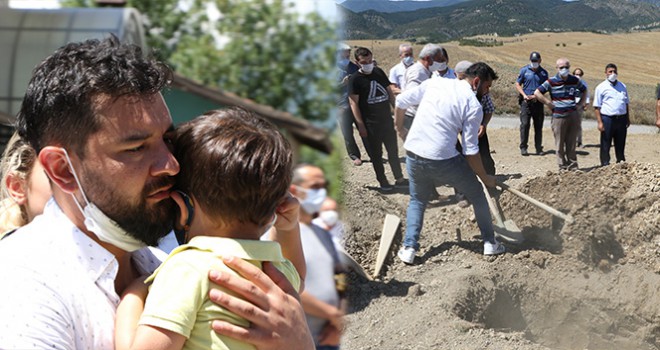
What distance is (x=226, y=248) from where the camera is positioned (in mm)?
1343

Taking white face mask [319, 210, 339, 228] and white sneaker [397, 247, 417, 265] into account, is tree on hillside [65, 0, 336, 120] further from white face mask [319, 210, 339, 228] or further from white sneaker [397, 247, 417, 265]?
white sneaker [397, 247, 417, 265]

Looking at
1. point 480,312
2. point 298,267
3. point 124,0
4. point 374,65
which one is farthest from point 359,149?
point 298,267

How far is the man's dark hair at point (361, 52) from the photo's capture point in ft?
12.4

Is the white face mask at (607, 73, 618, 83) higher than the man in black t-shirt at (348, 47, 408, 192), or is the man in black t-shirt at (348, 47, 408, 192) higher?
the man in black t-shirt at (348, 47, 408, 192)

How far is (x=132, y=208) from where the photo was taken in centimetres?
130

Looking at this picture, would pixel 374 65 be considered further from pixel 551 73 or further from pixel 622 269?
pixel 622 269

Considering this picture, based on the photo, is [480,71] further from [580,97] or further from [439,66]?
[580,97]

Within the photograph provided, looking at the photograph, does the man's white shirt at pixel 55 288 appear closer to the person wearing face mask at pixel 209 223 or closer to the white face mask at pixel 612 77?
the person wearing face mask at pixel 209 223

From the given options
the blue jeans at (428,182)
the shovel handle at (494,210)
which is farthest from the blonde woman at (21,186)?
the shovel handle at (494,210)

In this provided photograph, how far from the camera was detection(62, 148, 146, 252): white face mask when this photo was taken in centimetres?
127

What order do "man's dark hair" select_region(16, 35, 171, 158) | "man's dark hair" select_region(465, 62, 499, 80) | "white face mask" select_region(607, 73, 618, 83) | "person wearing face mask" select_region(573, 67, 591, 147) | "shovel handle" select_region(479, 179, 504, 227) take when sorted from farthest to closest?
"white face mask" select_region(607, 73, 618, 83), "person wearing face mask" select_region(573, 67, 591, 147), "shovel handle" select_region(479, 179, 504, 227), "man's dark hair" select_region(465, 62, 499, 80), "man's dark hair" select_region(16, 35, 171, 158)

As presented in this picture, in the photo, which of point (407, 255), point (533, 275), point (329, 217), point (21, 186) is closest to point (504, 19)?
point (533, 275)

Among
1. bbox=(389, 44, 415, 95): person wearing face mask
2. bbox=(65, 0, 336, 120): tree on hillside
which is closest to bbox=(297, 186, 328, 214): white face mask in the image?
bbox=(65, 0, 336, 120): tree on hillside

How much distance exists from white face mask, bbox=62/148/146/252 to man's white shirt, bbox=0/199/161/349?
21 millimetres
